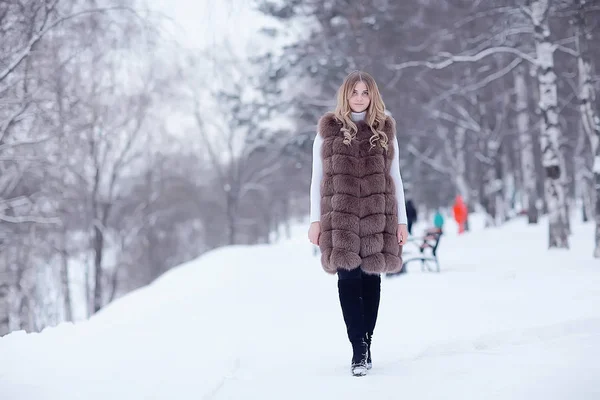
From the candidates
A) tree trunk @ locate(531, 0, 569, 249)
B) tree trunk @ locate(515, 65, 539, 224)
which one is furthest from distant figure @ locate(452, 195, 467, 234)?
tree trunk @ locate(531, 0, 569, 249)

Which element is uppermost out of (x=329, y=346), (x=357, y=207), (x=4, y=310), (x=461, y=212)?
(x=461, y=212)

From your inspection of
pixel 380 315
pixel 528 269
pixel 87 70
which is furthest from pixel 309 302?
pixel 87 70

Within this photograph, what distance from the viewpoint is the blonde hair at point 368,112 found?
424 cm

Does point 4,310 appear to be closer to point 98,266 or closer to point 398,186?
point 98,266

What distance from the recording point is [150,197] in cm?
3066

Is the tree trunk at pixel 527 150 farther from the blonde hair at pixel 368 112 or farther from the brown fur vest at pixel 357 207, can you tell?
the brown fur vest at pixel 357 207

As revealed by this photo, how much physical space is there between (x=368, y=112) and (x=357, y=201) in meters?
0.66

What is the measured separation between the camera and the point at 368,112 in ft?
14.1

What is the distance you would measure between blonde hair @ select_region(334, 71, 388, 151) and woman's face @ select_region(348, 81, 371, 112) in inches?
0.8

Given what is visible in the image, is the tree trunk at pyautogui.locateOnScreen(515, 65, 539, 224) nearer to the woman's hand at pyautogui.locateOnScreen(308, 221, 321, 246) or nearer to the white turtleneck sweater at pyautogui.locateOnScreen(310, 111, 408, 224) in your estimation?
the white turtleneck sweater at pyautogui.locateOnScreen(310, 111, 408, 224)

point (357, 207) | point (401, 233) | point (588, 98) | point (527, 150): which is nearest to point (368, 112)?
point (357, 207)

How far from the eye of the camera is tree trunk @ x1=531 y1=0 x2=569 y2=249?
11742mm

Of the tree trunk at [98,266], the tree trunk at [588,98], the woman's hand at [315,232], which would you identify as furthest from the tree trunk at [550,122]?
the tree trunk at [98,266]

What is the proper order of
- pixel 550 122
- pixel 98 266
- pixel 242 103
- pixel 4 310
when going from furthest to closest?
1. pixel 242 103
2. pixel 98 266
3. pixel 4 310
4. pixel 550 122
